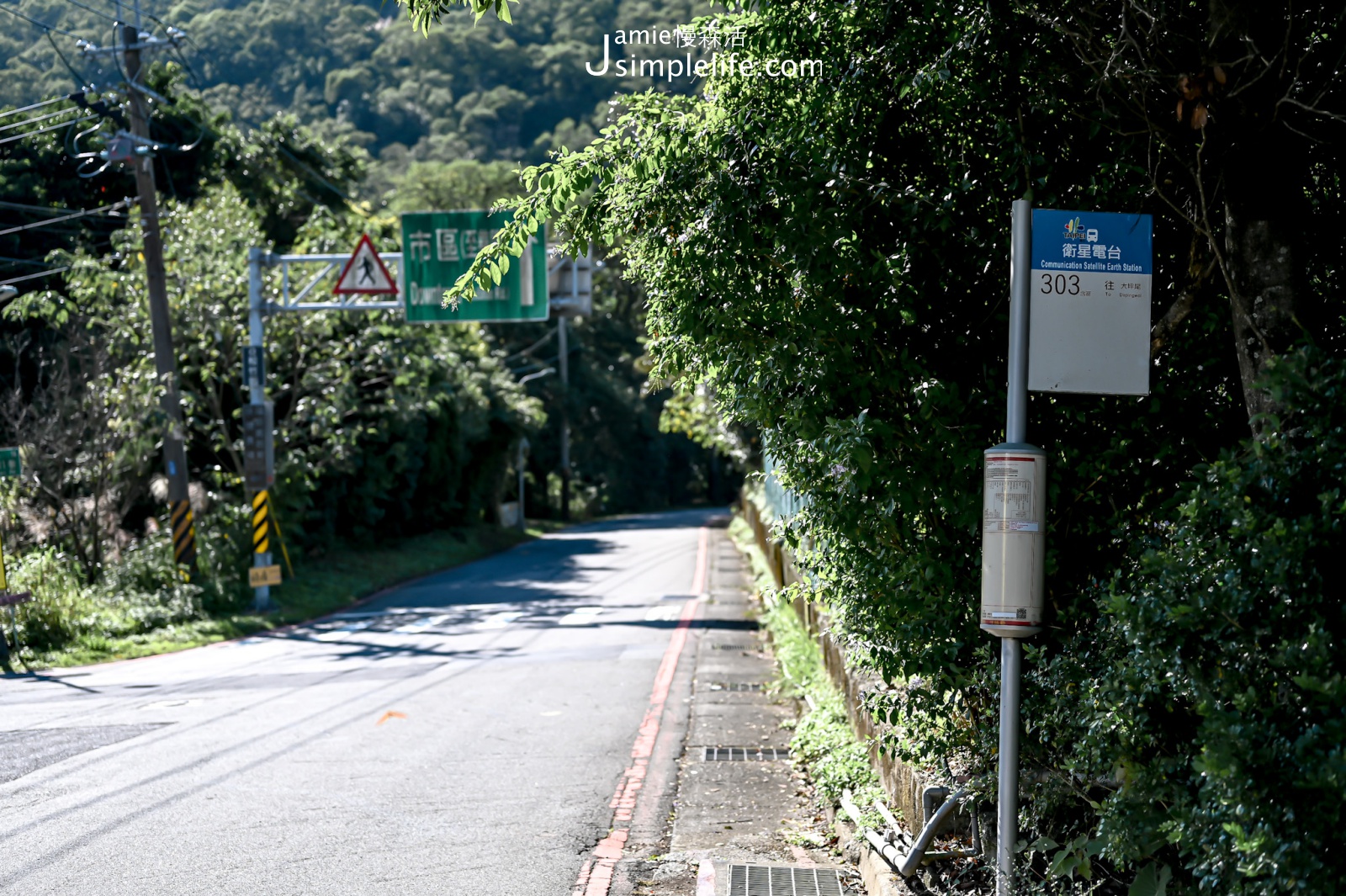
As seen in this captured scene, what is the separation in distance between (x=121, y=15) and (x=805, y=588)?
1819 cm

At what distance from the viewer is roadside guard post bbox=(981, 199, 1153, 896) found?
4309mm

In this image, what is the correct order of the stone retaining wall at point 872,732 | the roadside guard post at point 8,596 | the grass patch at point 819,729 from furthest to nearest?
the roadside guard post at point 8,596, the grass patch at point 819,729, the stone retaining wall at point 872,732

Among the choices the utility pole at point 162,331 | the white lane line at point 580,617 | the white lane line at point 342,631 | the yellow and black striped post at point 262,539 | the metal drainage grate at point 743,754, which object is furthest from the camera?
the yellow and black striped post at point 262,539

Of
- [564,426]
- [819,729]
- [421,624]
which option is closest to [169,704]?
[819,729]

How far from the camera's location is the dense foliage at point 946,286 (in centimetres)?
466

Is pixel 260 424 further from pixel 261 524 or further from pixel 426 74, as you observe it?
pixel 426 74

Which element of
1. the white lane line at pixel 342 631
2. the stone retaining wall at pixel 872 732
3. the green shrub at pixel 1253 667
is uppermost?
the green shrub at pixel 1253 667

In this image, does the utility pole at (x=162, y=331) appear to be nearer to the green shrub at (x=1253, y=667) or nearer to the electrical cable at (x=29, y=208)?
the electrical cable at (x=29, y=208)

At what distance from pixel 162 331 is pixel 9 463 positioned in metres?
5.46

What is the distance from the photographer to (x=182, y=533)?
20.1 metres

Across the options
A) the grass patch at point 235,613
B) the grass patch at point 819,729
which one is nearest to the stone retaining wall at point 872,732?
the grass patch at point 819,729

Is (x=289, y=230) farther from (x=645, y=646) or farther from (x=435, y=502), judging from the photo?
(x=645, y=646)

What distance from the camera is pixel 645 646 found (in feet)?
50.4

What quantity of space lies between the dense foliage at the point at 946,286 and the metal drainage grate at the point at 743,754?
11.4 feet
